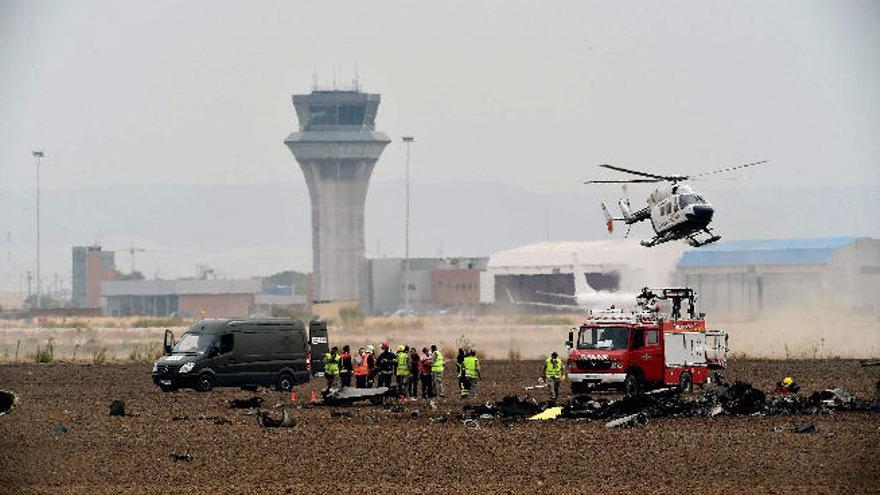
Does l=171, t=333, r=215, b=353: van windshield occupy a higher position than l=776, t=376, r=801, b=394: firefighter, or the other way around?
l=171, t=333, r=215, b=353: van windshield

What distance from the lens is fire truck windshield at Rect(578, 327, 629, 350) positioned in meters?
49.6

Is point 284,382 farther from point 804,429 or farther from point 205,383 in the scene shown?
point 804,429

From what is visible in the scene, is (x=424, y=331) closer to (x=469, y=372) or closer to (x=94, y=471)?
(x=469, y=372)

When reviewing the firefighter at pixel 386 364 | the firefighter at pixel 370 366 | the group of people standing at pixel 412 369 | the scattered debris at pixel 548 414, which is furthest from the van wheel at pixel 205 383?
the scattered debris at pixel 548 414

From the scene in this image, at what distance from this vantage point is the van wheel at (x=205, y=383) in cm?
5206

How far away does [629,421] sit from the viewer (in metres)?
39.0

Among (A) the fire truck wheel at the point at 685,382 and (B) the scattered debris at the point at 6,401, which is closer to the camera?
(B) the scattered debris at the point at 6,401

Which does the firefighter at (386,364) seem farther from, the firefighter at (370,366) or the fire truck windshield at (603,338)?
the fire truck windshield at (603,338)

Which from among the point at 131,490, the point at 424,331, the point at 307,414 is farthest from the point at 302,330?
the point at 424,331

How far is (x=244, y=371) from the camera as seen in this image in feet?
174

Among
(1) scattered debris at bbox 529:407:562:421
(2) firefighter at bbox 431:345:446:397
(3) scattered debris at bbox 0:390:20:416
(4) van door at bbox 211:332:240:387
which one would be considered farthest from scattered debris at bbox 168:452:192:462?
(4) van door at bbox 211:332:240:387

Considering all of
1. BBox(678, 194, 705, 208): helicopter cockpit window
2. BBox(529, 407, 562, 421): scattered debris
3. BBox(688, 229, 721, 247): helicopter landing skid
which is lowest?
BBox(529, 407, 562, 421): scattered debris

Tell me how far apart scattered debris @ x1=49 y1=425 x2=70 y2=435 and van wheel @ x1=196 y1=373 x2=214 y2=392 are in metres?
12.9

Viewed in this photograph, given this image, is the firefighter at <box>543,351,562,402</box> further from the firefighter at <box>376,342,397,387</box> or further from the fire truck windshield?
the firefighter at <box>376,342,397,387</box>
